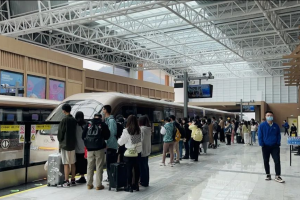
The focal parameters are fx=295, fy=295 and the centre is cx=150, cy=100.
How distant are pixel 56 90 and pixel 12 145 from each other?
589 inches

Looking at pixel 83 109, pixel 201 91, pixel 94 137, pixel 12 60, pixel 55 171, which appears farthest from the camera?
pixel 12 60

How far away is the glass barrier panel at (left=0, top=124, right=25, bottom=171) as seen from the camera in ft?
21.5

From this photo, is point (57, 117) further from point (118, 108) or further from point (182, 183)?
point (182, 183)

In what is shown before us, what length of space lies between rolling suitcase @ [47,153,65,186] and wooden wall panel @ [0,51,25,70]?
12642mm

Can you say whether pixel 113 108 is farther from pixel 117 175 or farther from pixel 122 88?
pixel 122 88

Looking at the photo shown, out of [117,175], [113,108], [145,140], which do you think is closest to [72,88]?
[113,108]

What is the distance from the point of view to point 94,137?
6.05 meters

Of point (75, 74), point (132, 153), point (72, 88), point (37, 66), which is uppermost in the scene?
point (37, 66)

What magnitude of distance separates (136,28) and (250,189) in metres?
20.4

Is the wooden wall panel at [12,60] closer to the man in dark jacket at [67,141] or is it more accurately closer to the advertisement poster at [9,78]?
the advertisement poster at [9,78]

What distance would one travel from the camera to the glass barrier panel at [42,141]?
284 inches

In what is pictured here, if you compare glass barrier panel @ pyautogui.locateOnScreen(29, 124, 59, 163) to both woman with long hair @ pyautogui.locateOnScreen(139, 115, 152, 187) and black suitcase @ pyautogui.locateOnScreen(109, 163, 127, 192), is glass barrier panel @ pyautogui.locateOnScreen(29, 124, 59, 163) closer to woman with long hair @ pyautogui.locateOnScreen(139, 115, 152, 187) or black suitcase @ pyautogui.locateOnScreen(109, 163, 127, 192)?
black suitcase @ pyautogui.locateOnScreen(109, 163, 127, 192)

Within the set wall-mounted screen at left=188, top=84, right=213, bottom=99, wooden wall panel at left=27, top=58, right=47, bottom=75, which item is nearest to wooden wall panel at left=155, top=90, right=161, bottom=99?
wooden wall panel at left=27, top=58, right=47, bottom=75

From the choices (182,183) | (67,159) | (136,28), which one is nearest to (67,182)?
(67,159)
